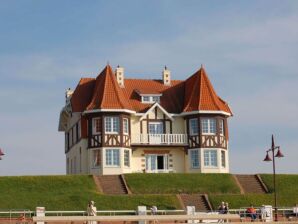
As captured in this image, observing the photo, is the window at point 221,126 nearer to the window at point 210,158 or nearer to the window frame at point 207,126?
the window frame at point 207,126

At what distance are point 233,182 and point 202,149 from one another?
6.34m

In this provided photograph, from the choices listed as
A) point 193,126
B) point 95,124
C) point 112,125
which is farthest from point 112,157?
point 193,126

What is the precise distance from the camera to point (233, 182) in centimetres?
5978

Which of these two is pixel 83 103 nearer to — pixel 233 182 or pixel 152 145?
pixel 152 145

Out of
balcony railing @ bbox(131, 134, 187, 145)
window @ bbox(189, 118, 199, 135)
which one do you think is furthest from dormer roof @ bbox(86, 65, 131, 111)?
window @ bbox(189, 118, 199, 135)

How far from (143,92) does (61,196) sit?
1835cm

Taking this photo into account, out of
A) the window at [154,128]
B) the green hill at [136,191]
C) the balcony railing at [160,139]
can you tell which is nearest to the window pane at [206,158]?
the balcony railing at [160,139]

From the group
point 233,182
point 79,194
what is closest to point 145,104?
point 233,182

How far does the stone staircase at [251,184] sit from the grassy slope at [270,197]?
51 cm

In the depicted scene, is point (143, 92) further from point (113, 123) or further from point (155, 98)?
point (113, 123)

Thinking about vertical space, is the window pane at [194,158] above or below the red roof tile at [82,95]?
below

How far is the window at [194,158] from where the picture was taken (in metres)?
65.5

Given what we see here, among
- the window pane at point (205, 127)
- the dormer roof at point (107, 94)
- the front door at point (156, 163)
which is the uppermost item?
the dormer roof at point (107, 94)

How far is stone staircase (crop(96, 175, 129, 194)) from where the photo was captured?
56.3 metres
